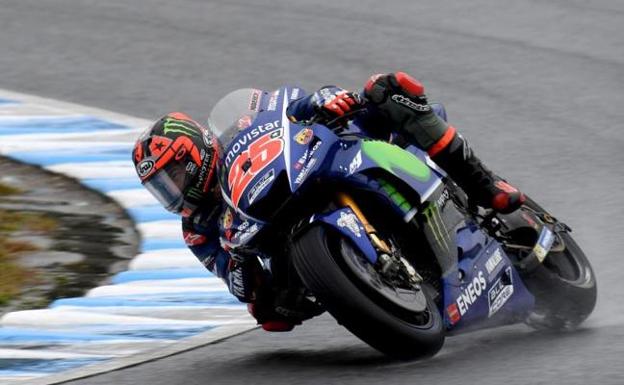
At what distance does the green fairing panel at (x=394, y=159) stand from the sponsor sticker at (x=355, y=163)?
41 millimetres

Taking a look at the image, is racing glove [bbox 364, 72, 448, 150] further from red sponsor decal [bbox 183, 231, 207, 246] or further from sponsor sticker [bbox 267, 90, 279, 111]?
red sponsor decal [bbox 183, 231, 207, 246]

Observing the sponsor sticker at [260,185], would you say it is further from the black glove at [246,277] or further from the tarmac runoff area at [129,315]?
the tarmac runoff area at [129,315]

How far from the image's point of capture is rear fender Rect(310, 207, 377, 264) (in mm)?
5570

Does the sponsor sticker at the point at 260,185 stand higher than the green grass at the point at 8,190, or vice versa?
the sponsor sticker at the point at 260,185

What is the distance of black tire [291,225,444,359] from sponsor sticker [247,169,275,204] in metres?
0.25

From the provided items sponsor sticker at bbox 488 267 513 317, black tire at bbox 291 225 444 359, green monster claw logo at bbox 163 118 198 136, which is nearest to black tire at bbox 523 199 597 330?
sponsor sticker at bbox 488 267 513 317

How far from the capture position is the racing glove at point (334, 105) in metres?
6.05

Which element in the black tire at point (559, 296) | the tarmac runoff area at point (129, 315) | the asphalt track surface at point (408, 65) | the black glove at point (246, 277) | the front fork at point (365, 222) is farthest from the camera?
the asphalt track surface at point (408, 65)

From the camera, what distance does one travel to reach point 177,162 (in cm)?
596

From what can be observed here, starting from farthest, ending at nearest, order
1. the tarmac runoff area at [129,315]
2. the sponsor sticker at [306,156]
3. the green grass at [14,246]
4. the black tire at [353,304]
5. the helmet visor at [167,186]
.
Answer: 1. the green grass at [14,246]
2. the tarmac runoff area at [129,315]
3. the helmet visor at [167,186]
4. the sponsor sticker at [306,156]
5. the black tire at [353,304]

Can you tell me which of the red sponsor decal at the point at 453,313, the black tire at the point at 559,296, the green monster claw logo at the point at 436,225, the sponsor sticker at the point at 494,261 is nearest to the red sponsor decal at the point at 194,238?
the green monster claw logo at the point at 436,225

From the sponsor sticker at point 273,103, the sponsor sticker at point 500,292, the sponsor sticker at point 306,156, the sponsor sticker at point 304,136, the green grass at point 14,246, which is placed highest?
the sponsor sticker at point 304,136

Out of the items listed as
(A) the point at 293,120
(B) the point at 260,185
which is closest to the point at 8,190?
(A) the point at 293,120

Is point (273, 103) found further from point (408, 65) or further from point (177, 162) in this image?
point (408, 65)
